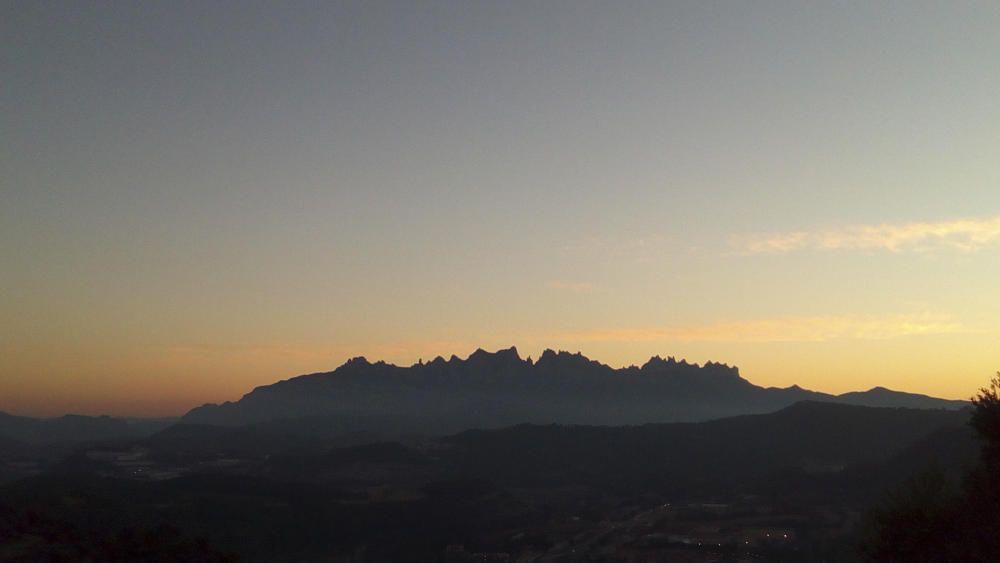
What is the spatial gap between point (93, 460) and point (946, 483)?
186 meters

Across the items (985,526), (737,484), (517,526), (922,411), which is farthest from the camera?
(922,411)

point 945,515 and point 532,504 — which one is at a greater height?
point 945,515

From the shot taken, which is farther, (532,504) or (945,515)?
(532,504)

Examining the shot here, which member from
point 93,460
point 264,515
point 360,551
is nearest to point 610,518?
point 360,551

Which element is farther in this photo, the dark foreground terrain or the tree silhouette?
the dark foreground terrain

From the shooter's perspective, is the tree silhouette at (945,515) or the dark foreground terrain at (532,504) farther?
the dark foreground terrain at (532,504)

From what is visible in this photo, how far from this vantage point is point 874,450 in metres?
167

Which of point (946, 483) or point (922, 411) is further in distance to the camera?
point (922, 411)

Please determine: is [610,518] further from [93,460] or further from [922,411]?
[93,460]

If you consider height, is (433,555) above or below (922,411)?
below

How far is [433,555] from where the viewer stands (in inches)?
4594

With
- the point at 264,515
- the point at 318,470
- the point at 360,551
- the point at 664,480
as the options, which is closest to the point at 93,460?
the point at 318,470

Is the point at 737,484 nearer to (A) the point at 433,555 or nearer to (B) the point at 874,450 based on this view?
(B) the point at 874,450

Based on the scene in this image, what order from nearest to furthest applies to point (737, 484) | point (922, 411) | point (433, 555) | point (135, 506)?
point (135, 506)
point (433, 555)
point (737, 484)
point (922, 411)
